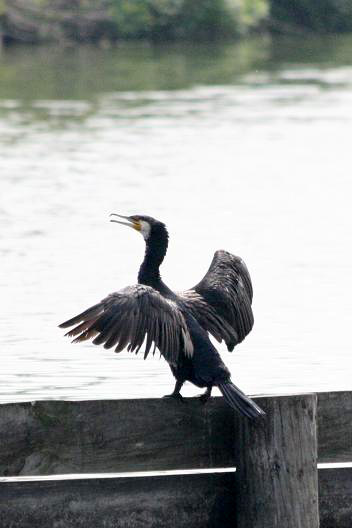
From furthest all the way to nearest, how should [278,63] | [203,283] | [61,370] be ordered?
[278,63]
[61,370]
[203,283]

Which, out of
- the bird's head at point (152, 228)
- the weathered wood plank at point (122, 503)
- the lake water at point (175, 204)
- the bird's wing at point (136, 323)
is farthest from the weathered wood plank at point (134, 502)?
the lake water at point (175, 204)

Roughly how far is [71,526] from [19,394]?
4.43 meters

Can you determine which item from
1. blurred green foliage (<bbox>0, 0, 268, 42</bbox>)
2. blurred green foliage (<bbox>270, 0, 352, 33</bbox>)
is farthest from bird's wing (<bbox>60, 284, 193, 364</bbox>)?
blurred green foliage (<bbox>270, 0, 352, 33</bbox>)

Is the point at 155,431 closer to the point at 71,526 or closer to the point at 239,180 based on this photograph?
the point at 71,526

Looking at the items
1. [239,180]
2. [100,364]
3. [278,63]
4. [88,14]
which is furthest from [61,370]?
[88,14]

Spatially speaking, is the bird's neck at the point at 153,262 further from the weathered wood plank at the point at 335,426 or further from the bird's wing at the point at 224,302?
the weathered wood plank at the point at 335,426

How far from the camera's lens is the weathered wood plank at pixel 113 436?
523 centimetres

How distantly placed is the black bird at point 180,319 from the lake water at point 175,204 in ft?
10.1

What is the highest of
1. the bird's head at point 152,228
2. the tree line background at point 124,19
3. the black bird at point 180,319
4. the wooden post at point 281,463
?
the tree line background at point 124,19

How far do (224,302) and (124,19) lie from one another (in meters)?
50.1

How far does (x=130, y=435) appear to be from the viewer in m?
5.37

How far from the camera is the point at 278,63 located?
145ft

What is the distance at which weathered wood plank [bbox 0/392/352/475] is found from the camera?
5230 mm

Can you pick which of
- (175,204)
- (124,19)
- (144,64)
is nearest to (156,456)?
(175,204)
